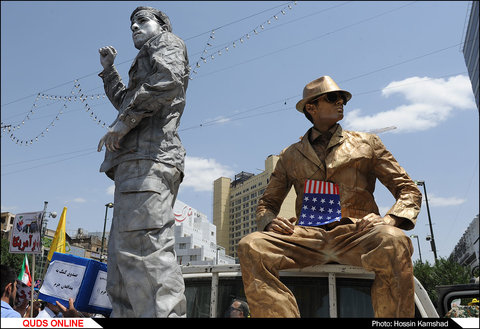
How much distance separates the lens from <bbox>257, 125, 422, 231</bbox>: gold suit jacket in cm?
361

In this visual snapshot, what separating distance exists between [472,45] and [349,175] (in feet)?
4.57

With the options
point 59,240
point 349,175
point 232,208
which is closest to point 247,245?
point 349,175

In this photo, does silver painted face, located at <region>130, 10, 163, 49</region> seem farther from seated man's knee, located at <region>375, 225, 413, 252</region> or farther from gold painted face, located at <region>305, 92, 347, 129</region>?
seated man's knee, located at <region>375, 225, 413, 252</region>

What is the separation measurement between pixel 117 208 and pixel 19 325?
3.39 feet

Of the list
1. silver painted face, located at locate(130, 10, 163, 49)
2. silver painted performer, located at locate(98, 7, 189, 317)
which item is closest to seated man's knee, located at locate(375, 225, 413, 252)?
silver painted performer, located at locate(98, 7, 189, 317)

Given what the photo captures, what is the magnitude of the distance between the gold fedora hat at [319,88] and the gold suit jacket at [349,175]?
1.09 ft

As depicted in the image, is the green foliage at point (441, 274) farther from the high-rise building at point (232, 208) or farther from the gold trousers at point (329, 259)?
the high-rise building at point (232, 208)

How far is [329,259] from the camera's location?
10.6 feet

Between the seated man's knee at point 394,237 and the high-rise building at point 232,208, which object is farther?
the high-rise building at point 232,208

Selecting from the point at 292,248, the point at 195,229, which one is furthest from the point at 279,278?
the point at 195,229

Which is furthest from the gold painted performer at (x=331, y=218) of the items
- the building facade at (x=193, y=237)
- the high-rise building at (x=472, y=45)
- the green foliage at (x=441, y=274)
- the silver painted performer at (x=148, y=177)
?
the building facade at (x=193, y=237)

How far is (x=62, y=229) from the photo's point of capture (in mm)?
10773

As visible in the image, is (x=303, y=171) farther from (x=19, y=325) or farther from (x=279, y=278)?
(x=19, y=325)

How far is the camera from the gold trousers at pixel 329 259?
2.86m
